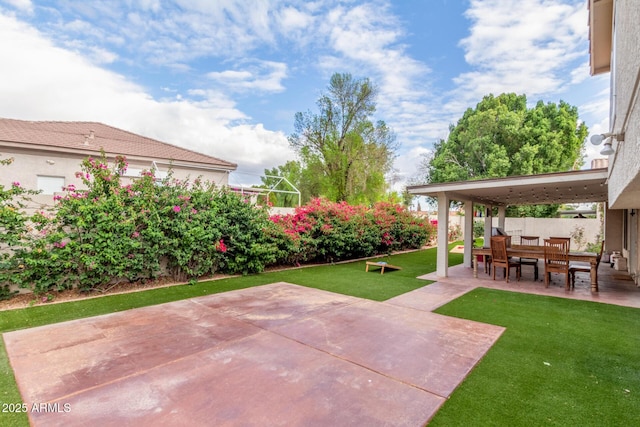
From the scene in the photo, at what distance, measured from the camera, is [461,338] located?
4.46 metres

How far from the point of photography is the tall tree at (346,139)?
23.7m

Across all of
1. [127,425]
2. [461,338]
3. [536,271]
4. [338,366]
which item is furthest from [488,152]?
[127,425]

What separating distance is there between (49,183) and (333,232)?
10872 millimetres

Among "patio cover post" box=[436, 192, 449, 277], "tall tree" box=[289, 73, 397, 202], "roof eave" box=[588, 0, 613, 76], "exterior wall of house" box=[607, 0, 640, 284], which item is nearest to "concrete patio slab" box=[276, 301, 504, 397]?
"exterior wall of house" box=[607, 0, 640, 284]

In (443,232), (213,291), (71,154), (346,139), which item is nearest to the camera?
(213,291)

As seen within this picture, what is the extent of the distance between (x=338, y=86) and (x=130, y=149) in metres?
15.5

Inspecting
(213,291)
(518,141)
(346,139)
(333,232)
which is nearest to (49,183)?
(213,291)

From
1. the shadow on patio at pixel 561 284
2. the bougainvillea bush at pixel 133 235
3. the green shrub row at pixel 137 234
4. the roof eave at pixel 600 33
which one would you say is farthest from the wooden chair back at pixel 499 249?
the bougainvillea bush at pixel 133 235

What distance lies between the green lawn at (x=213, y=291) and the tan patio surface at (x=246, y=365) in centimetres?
15

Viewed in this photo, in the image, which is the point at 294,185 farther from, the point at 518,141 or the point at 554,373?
the point at 554,373

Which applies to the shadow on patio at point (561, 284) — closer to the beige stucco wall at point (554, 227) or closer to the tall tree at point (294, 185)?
the beige stucco wall at point (554, 227)

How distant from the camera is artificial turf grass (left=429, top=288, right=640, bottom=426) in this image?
2.66 metres

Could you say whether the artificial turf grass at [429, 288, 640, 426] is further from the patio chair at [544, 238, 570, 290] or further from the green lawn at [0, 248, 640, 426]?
the patio chair at [544, 238, 570, 290]

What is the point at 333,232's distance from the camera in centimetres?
1161
